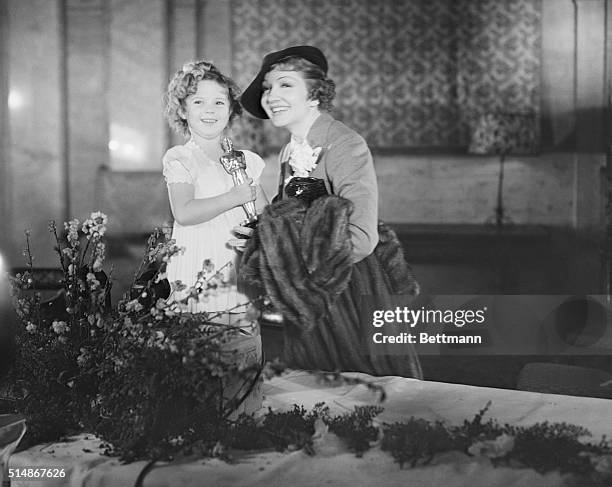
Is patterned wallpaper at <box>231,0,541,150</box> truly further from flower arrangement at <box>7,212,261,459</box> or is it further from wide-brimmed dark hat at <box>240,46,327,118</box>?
flower arrangement at <box>7,212,261,459</box>

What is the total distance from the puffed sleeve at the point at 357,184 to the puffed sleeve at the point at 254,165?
15 cm

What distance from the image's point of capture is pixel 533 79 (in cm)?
219

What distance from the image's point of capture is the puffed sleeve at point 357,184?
6.18ft

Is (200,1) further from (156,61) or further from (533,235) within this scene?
(533,235)

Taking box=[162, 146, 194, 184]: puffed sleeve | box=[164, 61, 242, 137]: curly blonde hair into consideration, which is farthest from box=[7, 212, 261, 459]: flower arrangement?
box=[164, 61, 242, 137]: curly blonde hair

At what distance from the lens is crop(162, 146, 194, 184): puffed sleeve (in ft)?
6.16

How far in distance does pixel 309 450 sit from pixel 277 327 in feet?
1.76

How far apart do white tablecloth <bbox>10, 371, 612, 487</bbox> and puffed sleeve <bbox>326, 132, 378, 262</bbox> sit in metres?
0.42

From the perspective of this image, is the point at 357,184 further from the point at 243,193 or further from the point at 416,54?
the point at 416,54

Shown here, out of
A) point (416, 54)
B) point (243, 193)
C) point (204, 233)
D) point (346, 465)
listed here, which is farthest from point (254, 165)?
point (346, 465)

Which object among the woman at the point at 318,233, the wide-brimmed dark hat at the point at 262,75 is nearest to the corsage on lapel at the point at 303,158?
the woman at the point at 318,233

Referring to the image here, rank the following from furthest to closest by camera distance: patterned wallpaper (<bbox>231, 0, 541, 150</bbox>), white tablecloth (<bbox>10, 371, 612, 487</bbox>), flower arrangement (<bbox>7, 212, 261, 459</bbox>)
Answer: patterned wallpaper (<bbox>231, 0, 541, 150</bbox>), flower arrangement (<bbox>7, 212, 261, 459</bbox>), white tablecloth (<bbox>10, 371, 612, 487</bbox>)

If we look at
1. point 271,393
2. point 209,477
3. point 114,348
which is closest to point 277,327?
point 271,393

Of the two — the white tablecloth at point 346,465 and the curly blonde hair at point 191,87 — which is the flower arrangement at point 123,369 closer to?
the white tablecloth at point 346,465
